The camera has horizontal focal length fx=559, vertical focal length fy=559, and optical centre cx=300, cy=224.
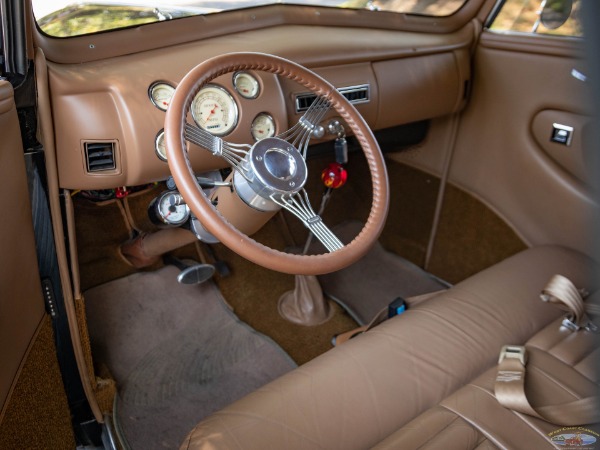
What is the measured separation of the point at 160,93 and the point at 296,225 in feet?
3.79

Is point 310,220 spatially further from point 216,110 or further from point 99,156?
point 99,156

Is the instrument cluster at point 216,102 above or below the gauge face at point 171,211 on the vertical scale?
above

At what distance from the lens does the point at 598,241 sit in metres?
0.49

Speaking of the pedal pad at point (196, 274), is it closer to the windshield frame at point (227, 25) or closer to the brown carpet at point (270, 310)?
the brown carpet at point (270, 310)

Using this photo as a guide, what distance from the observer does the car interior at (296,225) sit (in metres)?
1.19

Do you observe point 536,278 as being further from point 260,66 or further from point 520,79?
point 260,66

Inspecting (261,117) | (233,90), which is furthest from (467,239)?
(233,90)

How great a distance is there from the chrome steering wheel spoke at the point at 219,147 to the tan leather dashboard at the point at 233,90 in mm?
330

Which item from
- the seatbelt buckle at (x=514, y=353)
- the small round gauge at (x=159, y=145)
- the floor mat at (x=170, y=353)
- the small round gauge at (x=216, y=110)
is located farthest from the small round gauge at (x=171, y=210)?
the seatbelt buckle at (x=514, y=353)

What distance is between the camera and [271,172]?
1186 millimetres

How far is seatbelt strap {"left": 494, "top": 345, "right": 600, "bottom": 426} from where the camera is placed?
1172 millimetres

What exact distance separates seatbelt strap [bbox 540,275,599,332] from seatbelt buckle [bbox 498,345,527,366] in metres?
0.18

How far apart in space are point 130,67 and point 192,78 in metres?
0.45

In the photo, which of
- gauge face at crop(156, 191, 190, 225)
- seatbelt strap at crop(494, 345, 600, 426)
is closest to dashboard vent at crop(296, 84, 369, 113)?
gauge face at crop(156, 191, 190, 225)
